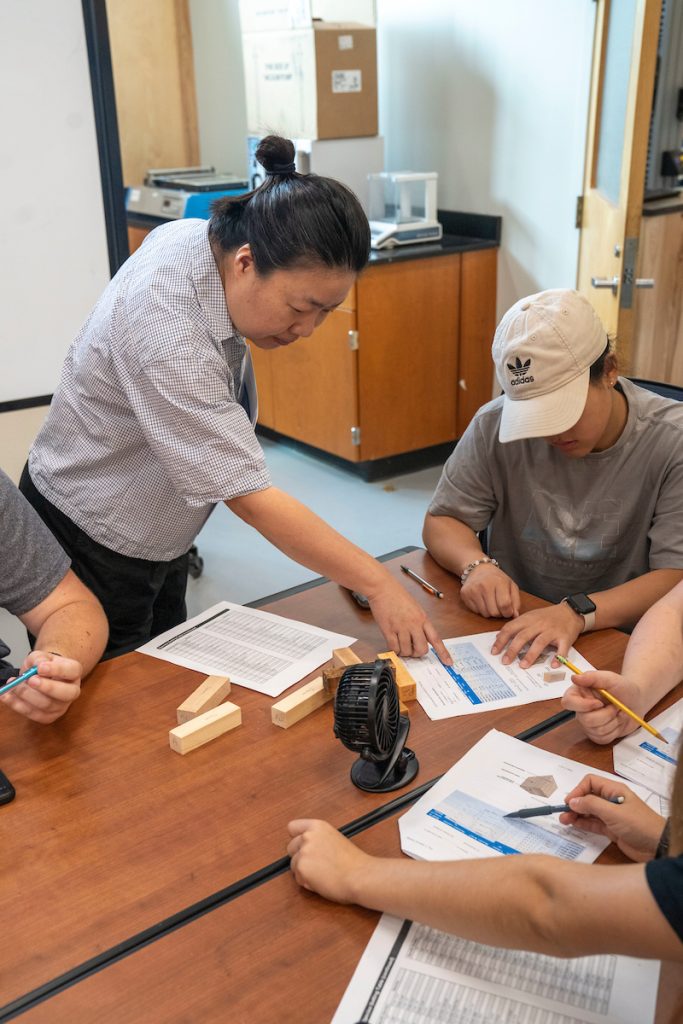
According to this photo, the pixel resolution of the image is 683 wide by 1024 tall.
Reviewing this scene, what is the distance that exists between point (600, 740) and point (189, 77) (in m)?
4.88

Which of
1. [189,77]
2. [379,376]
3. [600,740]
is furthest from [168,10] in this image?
[600,740]

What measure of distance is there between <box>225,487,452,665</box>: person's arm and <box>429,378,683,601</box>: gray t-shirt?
0.37 metres

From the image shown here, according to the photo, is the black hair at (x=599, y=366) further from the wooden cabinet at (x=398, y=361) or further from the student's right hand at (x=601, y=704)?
the wooden cabinet at (x=398, y=361)

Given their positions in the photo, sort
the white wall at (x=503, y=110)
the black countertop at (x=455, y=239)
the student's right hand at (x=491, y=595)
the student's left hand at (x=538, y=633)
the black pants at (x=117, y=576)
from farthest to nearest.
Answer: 1. the black countertop at (x=455, y=239)
2. the white wall at (x=503, y=110)
3. the black pants at (x=117, y=576)
4. the student's right hand at (x=491, y=595)
5. the student's left hand at (x=538, y=633)

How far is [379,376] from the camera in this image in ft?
12.9

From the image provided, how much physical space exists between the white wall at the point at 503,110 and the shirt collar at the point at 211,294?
99.6 inches

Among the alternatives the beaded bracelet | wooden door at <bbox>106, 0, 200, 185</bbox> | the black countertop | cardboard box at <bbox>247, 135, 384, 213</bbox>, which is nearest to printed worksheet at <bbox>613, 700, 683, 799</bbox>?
the beaded bracelet

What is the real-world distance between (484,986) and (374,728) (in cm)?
32

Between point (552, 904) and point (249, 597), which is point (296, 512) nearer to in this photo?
point (552, 904)

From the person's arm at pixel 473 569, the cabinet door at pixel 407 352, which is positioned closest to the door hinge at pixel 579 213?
the cabinet door at pixel 407 352

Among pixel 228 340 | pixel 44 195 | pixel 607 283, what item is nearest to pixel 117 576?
pixel 228 340

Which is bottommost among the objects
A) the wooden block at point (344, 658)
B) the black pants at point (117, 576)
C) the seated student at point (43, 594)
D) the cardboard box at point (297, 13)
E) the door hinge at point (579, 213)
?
the black pants at point (117, 576)

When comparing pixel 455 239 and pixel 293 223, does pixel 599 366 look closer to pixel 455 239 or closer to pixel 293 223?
pixel 293 223

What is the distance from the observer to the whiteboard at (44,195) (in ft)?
7.97
